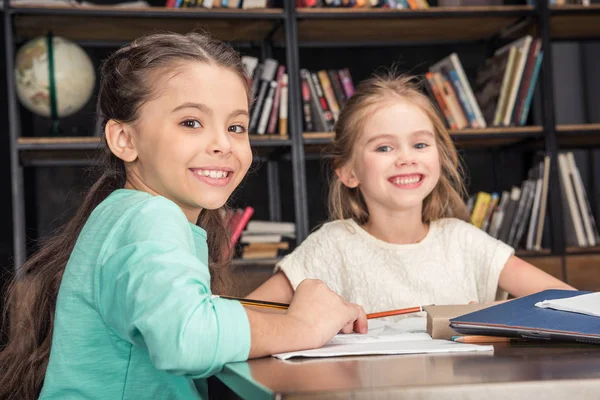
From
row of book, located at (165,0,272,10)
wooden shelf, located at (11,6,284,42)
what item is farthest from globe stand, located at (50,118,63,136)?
row of book, located at (165,0,272,10)

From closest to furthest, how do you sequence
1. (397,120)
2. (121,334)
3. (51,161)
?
(121,334)
(397,120)
(51,161)

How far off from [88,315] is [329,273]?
2.96ft

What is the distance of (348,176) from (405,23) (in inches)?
53.9

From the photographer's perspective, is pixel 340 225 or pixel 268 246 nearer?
pixel 340 225

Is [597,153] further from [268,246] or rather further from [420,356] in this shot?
[420,356]

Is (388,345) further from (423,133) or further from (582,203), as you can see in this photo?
(582,203)

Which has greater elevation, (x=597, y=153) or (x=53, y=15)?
(x=53, y=15)

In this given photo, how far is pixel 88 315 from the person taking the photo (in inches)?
34.3

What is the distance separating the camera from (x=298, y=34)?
3061 mm

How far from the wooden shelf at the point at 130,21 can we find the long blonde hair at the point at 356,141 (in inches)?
41.3

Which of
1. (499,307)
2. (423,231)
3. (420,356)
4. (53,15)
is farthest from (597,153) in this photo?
(420,356)

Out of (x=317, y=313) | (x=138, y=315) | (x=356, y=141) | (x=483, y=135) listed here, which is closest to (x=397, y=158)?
(x=356, y=141)

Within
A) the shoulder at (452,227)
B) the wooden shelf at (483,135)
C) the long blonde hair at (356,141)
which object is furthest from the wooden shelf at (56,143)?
the shoulder at (452,227)

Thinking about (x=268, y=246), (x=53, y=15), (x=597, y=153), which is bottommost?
(x=268, y=246)
